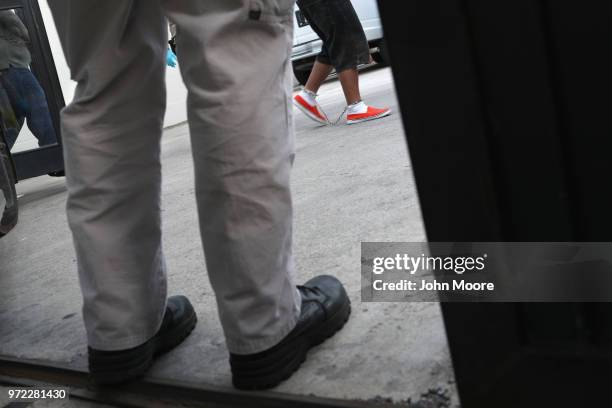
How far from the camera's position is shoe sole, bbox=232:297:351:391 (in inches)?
50.3

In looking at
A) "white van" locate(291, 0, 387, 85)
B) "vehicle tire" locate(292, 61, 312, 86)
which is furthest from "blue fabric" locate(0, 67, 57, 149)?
"vehicle tire" locate(292, 61, 312, 86)

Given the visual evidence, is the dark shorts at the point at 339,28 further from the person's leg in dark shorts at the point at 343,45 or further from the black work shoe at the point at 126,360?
the black work shoe at the point at 126,360

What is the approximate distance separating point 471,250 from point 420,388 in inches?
13.6

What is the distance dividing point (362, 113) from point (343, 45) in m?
0.42

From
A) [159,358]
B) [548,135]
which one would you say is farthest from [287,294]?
[548,135]

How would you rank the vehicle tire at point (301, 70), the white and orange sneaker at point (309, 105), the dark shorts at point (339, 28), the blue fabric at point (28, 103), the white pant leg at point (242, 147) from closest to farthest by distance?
the white pant leg at point (242, 147)
the blue fabric at point (28, 103)
the dark shorts at point (339, 28)
the white and orange sneaker at point (309, 105)
the vehicle tire at point (301, 70)

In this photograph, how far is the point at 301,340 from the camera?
1342 mm

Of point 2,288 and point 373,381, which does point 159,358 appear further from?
point 2,288

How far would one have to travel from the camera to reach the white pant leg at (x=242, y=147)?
44.8 inches

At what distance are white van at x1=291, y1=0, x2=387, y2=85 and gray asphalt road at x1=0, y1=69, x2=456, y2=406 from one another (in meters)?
4.68

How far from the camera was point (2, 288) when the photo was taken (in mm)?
2322

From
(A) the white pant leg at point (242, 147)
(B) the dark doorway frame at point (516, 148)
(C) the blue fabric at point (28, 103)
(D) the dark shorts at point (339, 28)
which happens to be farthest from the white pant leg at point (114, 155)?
(D) the dark shorts at point (339, 28)

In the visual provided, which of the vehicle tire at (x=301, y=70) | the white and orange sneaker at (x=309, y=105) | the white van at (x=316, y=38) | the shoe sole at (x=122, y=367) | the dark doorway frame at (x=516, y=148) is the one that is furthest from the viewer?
the vehicle tire at (x=301, y=70)

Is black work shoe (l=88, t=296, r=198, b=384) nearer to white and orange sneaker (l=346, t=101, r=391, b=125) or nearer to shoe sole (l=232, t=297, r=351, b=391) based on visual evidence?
shoe sole (l=232, t=297, r=351, b=391)
